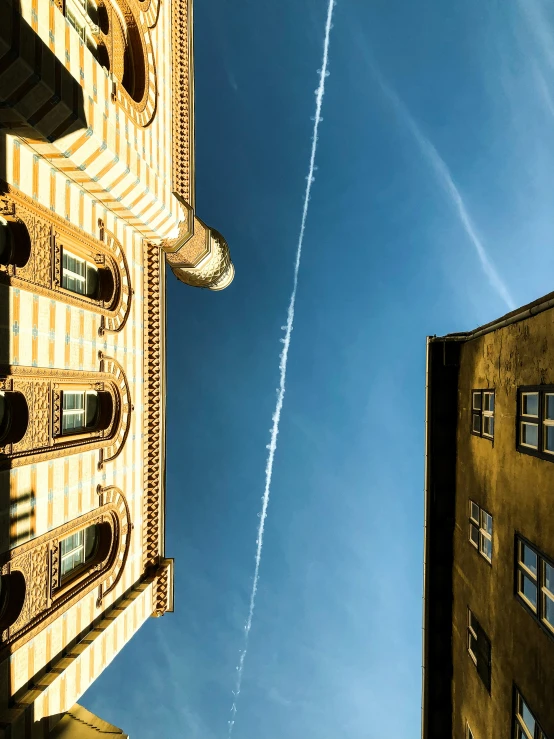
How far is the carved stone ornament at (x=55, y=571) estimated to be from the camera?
11.5 metres

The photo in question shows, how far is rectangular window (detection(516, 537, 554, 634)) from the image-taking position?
1026 cm

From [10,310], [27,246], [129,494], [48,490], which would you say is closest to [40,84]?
[27,246]

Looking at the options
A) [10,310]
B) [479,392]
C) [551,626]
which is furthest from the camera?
[479,392]

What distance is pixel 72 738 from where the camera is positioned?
476 inches

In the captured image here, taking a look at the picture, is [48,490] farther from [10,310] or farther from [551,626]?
[551,626]

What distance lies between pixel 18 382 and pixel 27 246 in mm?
3938

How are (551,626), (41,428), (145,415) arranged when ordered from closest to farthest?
(551,626) < (41,428) < (145,415)

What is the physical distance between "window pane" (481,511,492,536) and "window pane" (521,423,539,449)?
3.60 meters

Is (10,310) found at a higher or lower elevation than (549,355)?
higher

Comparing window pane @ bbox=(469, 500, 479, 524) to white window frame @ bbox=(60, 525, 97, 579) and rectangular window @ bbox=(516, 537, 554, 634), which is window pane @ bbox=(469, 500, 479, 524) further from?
white window frame @ bbox=(60, 525, 97, 579)

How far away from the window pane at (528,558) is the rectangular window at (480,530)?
226cm

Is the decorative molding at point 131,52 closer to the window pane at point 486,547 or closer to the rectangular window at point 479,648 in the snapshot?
the window pane at point 486,547

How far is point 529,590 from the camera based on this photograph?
11227 millimetres

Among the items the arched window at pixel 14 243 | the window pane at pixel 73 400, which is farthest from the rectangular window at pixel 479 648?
the arched window at pixel 14 243
